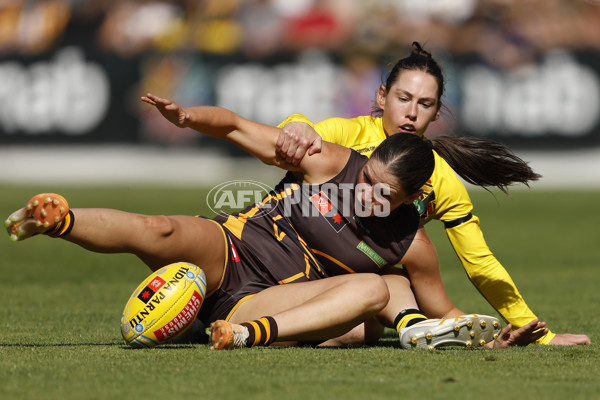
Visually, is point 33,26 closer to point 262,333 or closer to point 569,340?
point 262,333

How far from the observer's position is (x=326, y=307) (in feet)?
15.3

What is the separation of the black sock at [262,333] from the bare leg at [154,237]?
54cm

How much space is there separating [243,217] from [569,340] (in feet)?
6.89

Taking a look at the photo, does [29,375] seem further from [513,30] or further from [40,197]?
[513,30]

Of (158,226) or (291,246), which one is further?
(291,246)

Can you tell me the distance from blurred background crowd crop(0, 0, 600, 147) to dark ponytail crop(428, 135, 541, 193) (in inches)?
642

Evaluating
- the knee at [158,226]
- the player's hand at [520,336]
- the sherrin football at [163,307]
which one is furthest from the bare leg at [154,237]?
the player's hand at [520,336]

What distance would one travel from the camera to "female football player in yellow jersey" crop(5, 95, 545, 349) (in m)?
4.52

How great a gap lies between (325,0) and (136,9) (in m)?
5.44

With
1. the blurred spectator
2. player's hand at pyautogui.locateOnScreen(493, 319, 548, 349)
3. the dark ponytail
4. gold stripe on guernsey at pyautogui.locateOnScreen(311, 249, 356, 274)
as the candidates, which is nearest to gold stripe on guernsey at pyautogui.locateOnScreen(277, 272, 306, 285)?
gold stripe on guernsey at pyautogui.locateOnScreen(311, 249, 356, 274)

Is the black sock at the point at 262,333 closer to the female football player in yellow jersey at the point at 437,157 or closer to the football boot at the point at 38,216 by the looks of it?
the female football player in yellow jersey at the point at 437,157

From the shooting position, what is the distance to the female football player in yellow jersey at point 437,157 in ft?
17.4

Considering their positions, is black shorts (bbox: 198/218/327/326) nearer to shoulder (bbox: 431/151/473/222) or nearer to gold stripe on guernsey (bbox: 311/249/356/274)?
gold stripe on guernsey (bbox: 311/249/356/274)

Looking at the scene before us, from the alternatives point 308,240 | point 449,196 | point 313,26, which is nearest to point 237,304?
point 308,240
